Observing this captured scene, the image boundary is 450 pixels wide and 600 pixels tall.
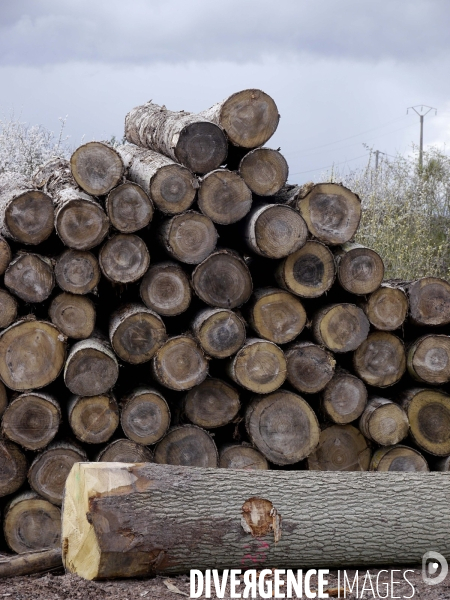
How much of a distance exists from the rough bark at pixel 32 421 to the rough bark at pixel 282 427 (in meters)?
1.36

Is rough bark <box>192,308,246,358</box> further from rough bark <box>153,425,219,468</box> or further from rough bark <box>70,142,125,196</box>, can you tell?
rough bark <box>70,142,125,196</box>

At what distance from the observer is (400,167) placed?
618 inches

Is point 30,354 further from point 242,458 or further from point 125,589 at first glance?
point 125,589

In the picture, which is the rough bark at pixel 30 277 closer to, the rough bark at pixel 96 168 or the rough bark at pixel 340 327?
the rough bark at pixel 96 168

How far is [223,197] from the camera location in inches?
203

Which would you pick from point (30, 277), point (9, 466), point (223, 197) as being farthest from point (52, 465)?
point (223, 197)

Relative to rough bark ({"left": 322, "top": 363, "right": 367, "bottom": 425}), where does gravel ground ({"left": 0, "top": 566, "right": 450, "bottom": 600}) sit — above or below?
below

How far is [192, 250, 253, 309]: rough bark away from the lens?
510 centimetres

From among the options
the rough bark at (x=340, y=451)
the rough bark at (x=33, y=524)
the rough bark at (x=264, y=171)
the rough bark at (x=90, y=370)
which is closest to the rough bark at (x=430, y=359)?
the rough bark at (x=340, y=451)

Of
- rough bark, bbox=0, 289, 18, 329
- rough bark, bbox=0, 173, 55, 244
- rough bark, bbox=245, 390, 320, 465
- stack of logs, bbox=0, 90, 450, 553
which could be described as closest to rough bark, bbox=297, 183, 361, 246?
stack of logs, bbox=0, 90, 450, 553

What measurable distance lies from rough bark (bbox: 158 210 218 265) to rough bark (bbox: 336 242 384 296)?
38.1 inches

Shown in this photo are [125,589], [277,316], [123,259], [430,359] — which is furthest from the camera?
[430,359]

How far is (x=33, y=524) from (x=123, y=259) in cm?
195

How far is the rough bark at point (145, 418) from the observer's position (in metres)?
5.11
